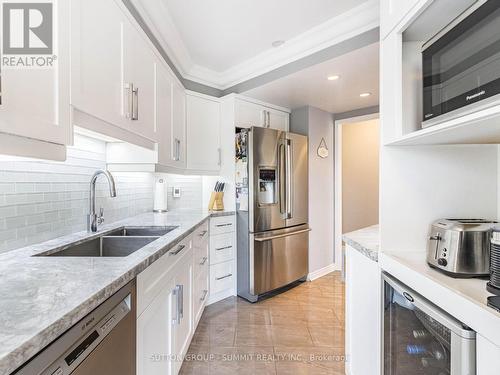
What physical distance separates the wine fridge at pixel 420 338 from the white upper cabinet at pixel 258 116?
2.34 m

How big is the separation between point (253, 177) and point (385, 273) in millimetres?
1736

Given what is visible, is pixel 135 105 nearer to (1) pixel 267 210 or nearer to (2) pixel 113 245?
(2) pixel 113 245

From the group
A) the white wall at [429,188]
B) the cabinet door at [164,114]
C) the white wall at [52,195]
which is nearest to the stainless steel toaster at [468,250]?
the white wall at [429,188]

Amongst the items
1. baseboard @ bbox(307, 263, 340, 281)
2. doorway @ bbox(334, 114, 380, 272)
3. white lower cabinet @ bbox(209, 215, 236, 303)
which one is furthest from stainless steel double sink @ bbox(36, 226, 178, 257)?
doorway @ bbox(334, 114, 380, 272)

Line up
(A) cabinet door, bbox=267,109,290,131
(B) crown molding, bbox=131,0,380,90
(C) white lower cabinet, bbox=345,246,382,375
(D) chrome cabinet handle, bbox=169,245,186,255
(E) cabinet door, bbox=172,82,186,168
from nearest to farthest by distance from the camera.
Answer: (C) white lower cabinet, bbox=345,246,382,375
(D) chrome cabinet handle, bbox=169,245,186,255
(B) crown molding, bbox=131,0,380,90
(E) cabinet door, bbox=172,82,186,168
(A) cabinet door, bbox=267,109,290,131

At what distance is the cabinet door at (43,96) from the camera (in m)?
0.77

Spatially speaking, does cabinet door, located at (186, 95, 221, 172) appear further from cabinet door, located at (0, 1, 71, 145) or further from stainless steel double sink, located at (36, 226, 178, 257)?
cabinet door, located at (0, 1, 71, 145)

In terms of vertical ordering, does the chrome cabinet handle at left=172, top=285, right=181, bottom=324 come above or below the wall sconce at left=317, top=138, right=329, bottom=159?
below

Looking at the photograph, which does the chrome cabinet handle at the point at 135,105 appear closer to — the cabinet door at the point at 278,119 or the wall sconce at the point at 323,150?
the cabinet door at the point at 278,119

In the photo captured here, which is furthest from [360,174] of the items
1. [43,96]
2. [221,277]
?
[43,96]

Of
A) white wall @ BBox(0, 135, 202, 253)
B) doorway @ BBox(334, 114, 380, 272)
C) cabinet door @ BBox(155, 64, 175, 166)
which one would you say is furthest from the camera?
doorway @ BBox(334, 114, 380, 272)

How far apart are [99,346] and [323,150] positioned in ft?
10.9

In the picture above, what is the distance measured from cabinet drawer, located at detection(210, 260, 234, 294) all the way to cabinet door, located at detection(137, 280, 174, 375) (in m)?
1.28

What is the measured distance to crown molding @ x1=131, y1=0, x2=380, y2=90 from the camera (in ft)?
6.38
